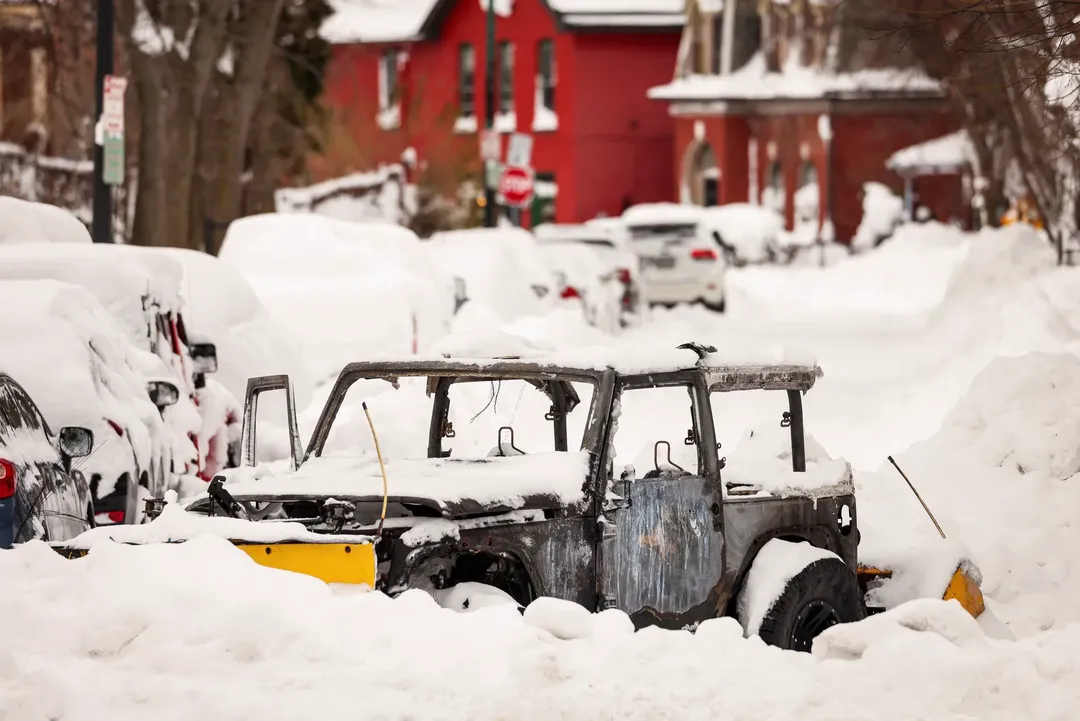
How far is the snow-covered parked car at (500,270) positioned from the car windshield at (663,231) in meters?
5.06

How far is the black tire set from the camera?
7.73m

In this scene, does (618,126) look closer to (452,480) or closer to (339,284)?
(339,284)

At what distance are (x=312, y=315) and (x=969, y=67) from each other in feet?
41.5

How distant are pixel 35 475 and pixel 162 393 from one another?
2783 mm

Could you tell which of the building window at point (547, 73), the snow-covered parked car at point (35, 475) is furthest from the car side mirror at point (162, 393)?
the building window at point (547, 73)

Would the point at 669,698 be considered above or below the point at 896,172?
below

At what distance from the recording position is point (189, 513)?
717cm

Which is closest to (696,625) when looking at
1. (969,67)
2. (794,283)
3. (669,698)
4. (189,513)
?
(669,698)

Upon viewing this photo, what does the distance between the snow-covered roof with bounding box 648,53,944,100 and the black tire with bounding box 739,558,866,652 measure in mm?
54552

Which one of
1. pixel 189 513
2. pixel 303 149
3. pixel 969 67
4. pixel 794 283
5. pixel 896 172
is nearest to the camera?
pixel 189 513

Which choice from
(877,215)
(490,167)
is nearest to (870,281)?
(877,215)

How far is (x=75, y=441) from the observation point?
29.3 ft

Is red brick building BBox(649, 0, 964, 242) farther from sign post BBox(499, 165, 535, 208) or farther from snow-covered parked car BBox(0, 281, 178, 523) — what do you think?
snow-covered parked car BBox(0, 281, 178, 523)

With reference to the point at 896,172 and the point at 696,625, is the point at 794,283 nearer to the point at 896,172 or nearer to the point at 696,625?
the point at 896,172
